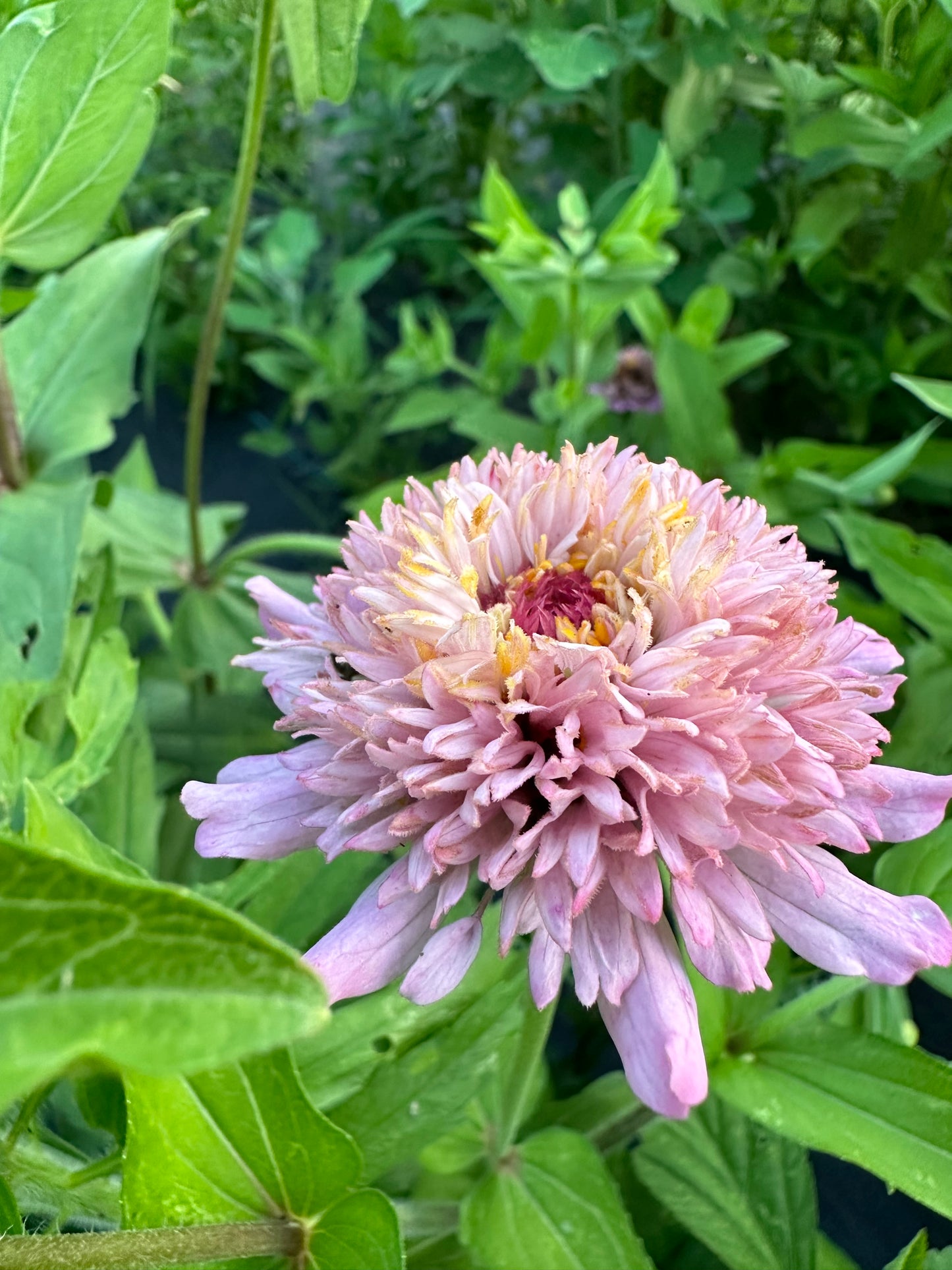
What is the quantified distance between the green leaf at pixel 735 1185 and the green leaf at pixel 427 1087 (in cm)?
12

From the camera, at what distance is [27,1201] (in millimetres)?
307

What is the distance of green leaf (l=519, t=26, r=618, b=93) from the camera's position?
0.60 metres

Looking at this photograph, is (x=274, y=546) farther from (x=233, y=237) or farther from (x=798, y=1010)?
(x=798, y=1010)

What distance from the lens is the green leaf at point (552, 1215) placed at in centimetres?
36

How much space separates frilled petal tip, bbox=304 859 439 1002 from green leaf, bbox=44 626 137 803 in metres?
0.19

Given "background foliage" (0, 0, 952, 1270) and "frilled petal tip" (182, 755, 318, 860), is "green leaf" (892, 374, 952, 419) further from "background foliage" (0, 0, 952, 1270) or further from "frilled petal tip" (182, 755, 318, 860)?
"frilled petal tip" (182, 755, 318, 860)

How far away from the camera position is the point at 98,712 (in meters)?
0.44

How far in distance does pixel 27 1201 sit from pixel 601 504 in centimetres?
30

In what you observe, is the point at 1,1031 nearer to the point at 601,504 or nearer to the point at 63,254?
the point at 601,504

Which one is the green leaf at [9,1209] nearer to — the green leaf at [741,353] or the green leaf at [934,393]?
the green leaf at [934,393]

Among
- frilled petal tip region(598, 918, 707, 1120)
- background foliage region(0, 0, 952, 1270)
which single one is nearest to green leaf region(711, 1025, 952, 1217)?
background foliage region(0, 0, 952, 1270)

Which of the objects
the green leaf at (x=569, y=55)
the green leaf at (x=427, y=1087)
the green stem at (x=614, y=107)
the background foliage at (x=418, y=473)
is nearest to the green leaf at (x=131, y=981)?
the background foliage at (x=418, y=473)

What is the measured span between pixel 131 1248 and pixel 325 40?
46 centimetres

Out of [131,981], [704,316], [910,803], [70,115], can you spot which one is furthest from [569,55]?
[131,981]
